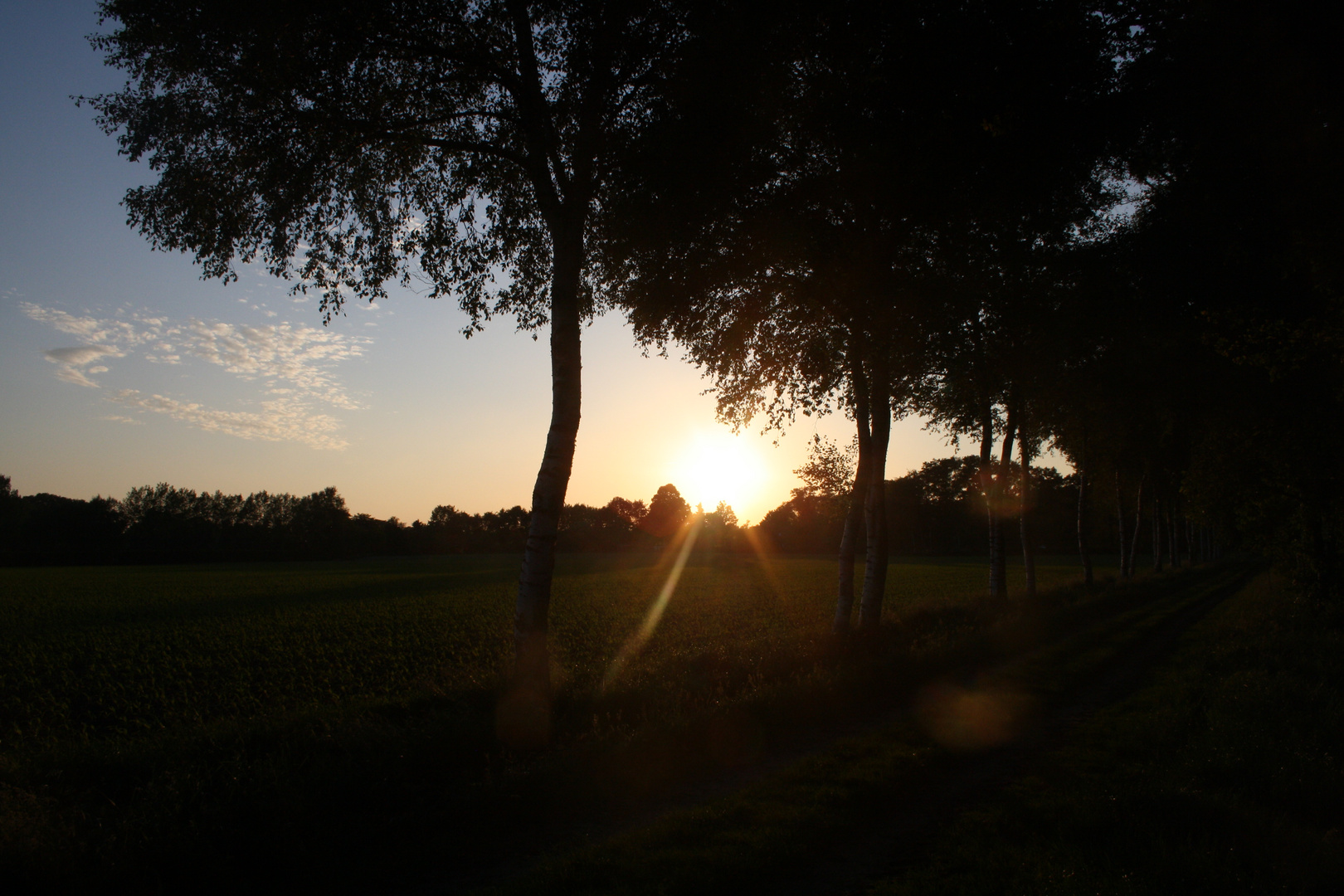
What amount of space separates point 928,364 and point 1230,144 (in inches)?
325

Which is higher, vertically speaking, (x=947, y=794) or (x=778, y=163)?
(x=778, y=163)

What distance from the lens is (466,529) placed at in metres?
146

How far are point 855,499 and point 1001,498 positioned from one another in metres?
10.7

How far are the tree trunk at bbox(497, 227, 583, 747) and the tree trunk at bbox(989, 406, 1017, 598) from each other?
1949 centimetres

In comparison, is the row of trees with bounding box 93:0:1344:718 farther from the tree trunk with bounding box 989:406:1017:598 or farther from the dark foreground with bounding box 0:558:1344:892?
the tree trunk with bounding box 989:406:1017:598

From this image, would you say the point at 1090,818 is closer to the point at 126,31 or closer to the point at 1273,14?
the point at 1273,14

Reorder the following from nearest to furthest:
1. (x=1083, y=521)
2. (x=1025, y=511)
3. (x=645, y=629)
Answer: (x=645, y=629), (x=1025, y=511), (x=1083, y=521)

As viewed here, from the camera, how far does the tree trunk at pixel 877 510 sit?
16734 mm

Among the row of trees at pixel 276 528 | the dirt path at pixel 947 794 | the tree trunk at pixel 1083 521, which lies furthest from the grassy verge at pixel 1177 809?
the row of trees at pixel 276 528

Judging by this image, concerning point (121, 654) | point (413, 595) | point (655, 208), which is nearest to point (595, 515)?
point (413, 595)

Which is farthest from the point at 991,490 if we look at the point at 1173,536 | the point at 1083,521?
the point at 1173,536

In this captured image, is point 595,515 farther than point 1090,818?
Yes

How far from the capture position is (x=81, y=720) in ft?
48.6

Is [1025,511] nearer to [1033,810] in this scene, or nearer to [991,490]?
[991,490]
